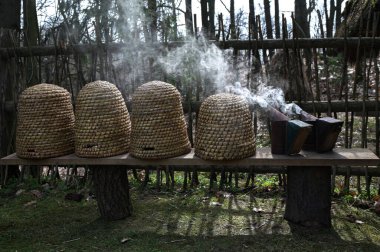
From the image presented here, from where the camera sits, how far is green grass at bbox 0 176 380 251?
3.06 meters

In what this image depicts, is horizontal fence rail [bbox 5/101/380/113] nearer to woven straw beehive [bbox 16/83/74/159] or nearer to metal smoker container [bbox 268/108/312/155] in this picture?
metal smoker container [bbox 268/108/312/155]

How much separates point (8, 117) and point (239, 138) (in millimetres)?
3062

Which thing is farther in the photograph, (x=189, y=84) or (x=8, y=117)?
(x=8, y=117)

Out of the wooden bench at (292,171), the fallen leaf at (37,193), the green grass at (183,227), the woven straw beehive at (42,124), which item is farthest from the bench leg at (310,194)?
the fallen leaf at (37,193)

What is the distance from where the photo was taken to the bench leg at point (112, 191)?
134 inches

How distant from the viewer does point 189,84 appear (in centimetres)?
Answer: 426

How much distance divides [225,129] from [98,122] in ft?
3.28

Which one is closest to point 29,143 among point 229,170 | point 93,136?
point 93,136

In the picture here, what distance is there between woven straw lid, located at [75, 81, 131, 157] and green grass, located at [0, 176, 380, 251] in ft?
2.37

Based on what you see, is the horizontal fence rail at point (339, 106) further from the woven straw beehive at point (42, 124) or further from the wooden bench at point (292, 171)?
the woven straw beehive at point (42, 124)

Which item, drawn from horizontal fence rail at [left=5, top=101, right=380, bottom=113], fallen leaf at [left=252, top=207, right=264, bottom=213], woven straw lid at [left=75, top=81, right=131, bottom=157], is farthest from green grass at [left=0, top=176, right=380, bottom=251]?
horizontal fence rail at [left=5, top=101, right=380, bottom=113]

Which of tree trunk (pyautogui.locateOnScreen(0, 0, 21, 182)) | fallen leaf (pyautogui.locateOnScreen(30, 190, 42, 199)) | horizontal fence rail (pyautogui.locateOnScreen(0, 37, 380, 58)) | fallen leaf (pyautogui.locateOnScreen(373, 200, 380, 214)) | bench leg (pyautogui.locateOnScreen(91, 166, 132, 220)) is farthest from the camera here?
tree trunk (pyautogui.locateOnScreen(0, 0, 21, 182))

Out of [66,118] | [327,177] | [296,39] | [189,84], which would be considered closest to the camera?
[327,177]

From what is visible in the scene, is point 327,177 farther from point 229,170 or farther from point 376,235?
point 229,170
